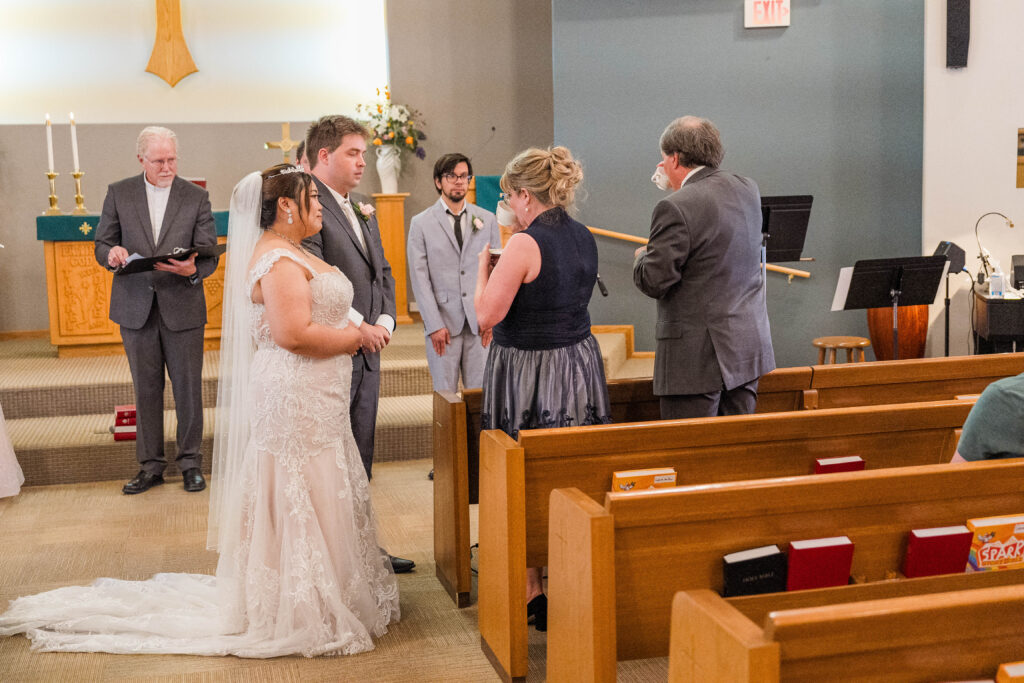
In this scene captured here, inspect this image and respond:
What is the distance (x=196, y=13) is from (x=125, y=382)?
13.2 feet

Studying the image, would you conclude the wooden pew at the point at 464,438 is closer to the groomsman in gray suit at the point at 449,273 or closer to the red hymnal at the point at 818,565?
the groomsman in gray suit at the point at 449,273

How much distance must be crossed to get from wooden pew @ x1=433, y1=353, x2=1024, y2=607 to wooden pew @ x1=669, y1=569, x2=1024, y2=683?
1916 millimetres

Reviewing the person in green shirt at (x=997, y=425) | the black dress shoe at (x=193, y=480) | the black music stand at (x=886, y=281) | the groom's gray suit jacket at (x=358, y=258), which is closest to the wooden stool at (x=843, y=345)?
the black music stand at (x=886, y=281)

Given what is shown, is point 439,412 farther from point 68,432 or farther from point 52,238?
point 52,238

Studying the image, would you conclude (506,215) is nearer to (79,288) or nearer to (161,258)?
(161,258)

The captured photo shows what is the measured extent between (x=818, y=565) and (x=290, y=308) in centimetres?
167

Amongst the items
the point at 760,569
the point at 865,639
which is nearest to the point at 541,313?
the point at 760,569

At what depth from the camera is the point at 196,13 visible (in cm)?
848

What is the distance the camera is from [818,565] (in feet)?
6.75

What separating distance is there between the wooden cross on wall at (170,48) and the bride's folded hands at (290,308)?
621cm

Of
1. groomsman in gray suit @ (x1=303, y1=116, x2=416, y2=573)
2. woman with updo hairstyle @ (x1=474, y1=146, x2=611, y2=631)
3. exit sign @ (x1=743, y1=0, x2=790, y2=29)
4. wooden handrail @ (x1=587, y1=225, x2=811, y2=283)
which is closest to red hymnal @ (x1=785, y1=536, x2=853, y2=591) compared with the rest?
woman with updo hairstyle @ (x1=474, y1=146, x2=611, y2=631)

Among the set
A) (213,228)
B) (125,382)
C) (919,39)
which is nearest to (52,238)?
(125,382)

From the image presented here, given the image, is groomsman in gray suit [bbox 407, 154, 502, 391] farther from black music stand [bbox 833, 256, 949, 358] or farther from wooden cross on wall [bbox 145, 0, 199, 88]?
wooden cross on wall [bbox 145, 0, 199, 88]

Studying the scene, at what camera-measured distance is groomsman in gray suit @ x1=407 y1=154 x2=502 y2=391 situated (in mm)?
4797
